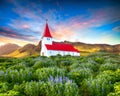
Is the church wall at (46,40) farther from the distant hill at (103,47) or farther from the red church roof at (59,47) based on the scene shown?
the distant hill at (103,47)

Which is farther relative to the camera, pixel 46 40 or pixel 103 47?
pixel 103 47

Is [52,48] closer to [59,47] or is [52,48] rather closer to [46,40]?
[59,47]

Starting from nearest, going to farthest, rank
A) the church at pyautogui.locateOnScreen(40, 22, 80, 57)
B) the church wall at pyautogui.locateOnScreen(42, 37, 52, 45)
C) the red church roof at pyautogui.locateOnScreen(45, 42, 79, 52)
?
the church at pyautogui.locateOnScreen(40, 22, 80, 57) → the red church roof at pyautogui.locateOnScreen(45, 42, 79, 52) → the church wall at pyautogui.locateOnScreen(42, 37, 52, 45)

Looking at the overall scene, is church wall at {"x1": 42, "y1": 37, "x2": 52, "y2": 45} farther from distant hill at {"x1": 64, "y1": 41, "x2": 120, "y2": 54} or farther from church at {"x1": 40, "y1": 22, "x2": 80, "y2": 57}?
distant hill at {"x1": 64, "y1": 41, "x2": 120, "y2": 54}

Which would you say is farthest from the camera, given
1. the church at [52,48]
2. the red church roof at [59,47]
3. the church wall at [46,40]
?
the church wall at [46,40]

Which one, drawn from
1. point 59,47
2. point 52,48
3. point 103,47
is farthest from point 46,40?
point 103,47

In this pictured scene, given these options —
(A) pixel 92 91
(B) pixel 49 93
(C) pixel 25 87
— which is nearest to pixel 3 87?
(C) pixel 25 87

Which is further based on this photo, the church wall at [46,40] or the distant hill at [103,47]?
the church wall at [46,40]

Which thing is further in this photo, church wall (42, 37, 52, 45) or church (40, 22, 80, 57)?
church wall (42, 37, 52, 45)

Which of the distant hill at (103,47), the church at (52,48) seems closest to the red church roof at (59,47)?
the church at (52,48)

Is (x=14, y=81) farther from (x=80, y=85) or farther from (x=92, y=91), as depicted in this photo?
(x=92, y=91)

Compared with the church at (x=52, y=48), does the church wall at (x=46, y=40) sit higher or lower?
higher

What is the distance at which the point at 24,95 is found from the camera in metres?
4.59

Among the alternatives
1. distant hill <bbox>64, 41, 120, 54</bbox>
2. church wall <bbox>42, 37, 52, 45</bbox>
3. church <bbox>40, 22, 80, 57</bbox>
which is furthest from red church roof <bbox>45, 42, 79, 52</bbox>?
distant hill <bbox>64, 41, 120, 54</bbox>
